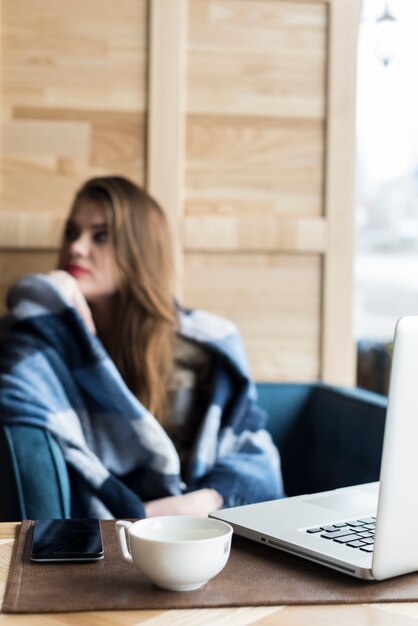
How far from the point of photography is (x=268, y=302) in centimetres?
233

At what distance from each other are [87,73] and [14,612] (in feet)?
5.75

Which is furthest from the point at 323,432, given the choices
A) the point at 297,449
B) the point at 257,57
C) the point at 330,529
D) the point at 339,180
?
the point at 330,529

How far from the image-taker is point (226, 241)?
2277 mm

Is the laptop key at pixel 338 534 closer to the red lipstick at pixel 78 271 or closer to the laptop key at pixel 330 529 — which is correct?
the laptop key at pixel 330 529

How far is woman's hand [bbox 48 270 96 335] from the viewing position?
76.7 inches

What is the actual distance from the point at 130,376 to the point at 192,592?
4.10ft

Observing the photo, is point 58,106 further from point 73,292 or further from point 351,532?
point 351,532

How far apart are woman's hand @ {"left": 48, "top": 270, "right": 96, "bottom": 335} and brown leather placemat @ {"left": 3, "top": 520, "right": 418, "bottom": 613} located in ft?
3.62

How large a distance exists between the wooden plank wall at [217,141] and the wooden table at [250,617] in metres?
1.57

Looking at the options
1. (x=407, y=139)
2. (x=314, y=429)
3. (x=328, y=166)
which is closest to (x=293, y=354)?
(x=314, y=429)

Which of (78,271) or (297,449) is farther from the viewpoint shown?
(297,449)

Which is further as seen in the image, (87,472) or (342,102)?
(342,102)

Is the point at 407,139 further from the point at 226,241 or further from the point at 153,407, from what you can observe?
the point at 153,407

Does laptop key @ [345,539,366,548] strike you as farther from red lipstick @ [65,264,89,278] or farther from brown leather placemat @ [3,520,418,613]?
red lipstick @ [65,264,89,278]
